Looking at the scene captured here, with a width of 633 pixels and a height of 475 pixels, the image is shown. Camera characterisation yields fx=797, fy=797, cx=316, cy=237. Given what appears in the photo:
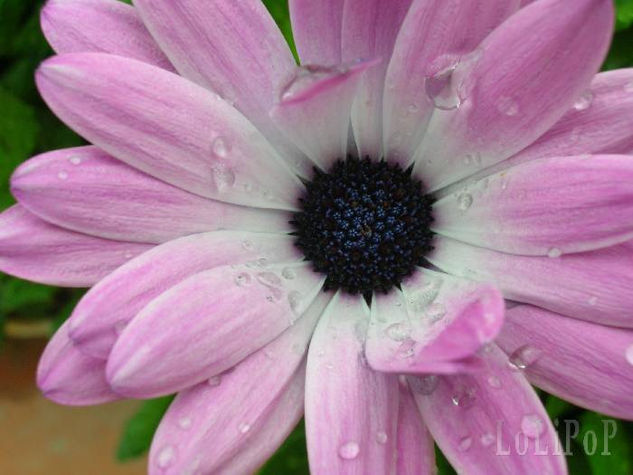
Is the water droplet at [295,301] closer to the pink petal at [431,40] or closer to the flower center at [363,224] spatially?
the flower center at [363,224]

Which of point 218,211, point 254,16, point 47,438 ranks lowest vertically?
point 47,438

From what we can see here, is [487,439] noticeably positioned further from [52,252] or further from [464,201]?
[52,252]

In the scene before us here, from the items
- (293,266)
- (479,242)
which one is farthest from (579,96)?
(293,266)

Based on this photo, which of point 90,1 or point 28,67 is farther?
point 28,67

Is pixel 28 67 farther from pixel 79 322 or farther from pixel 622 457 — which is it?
pixel 622 457

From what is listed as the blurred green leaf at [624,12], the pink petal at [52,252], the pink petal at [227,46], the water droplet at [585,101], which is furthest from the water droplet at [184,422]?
the blurred green leaf at [624,12]

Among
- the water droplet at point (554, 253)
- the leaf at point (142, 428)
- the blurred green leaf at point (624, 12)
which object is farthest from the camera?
the leaf at point (142, 428)
